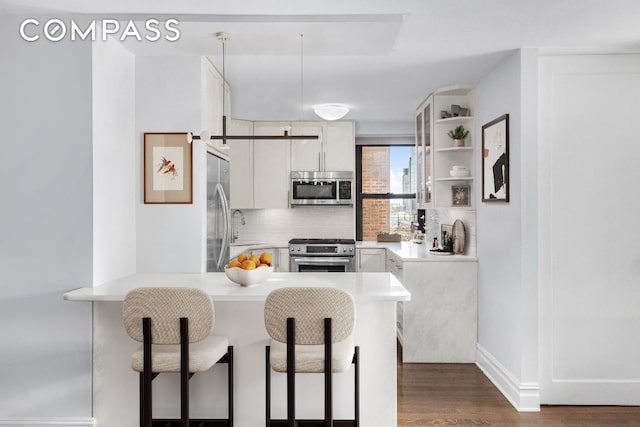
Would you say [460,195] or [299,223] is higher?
[460,195]

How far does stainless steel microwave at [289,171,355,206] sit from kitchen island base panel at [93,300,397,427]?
9.95ft

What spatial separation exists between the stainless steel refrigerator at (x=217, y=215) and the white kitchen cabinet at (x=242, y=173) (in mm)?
1405

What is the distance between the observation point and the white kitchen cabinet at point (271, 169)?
5.69 metres

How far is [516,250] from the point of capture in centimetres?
331

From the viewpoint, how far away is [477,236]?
13.8ft

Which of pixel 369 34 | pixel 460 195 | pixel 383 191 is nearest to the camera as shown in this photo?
pixel 369 34

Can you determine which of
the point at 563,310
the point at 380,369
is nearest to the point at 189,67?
the point at 380,369

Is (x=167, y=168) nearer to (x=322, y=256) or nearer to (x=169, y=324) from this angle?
(x=169, y=324)

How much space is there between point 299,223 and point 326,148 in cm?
103

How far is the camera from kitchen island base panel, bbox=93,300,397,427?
272 cm

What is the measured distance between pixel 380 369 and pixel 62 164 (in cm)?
220

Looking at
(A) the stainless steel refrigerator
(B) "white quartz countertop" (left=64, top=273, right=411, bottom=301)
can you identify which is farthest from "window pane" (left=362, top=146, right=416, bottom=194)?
(B) "white quartz countertop" (left=64, top=273, right=411, bottom=301)

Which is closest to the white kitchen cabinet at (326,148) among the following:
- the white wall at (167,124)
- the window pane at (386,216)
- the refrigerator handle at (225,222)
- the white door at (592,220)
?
the window pane at (386,216)

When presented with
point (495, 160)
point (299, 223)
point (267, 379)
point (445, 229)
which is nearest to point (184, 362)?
point (267, 379)
